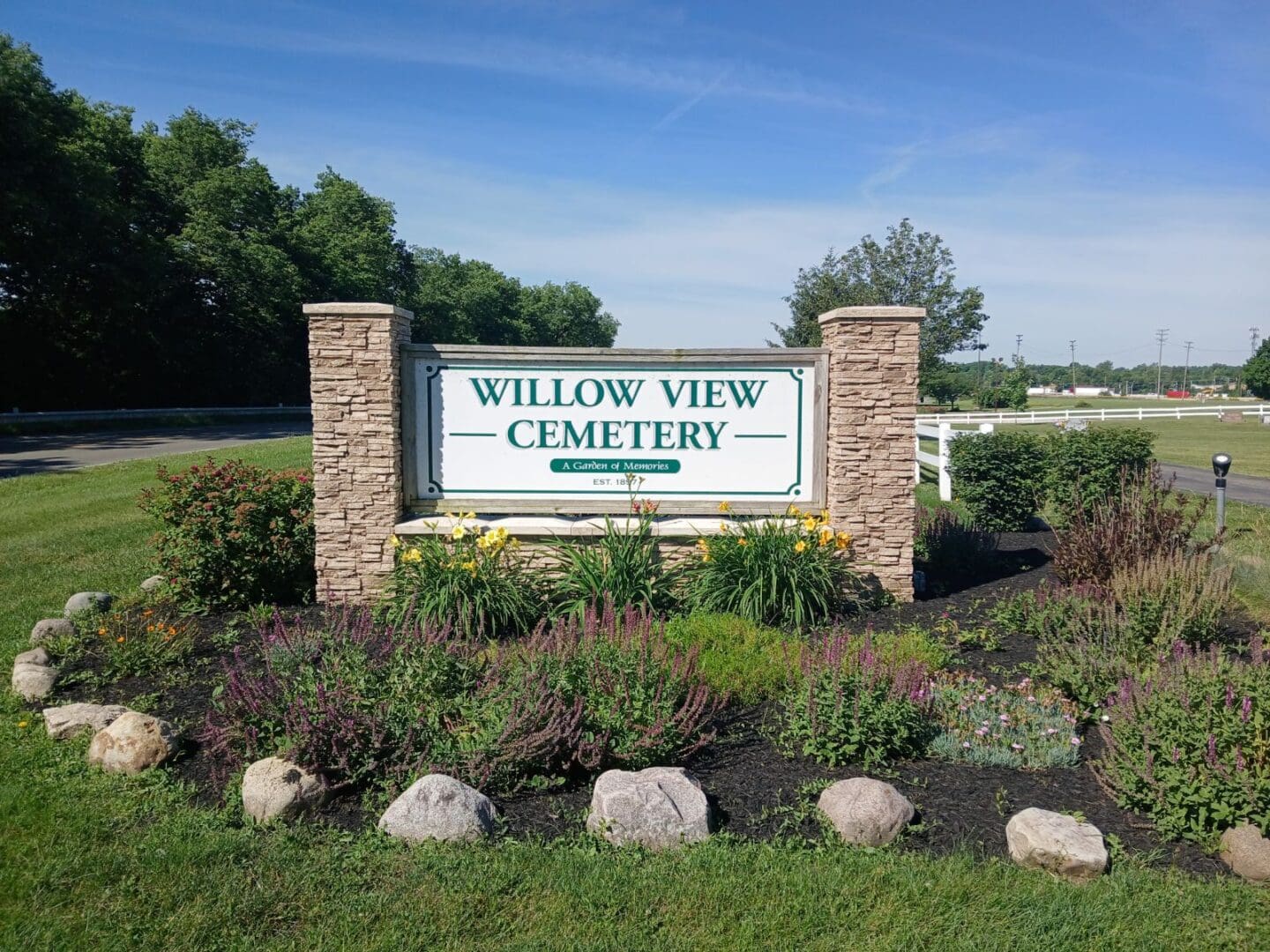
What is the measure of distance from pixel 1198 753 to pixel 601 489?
4528mm

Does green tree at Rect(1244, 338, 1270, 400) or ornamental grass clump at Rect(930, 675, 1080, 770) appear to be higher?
green tree at Rect(1244, 338, 1270, 400)

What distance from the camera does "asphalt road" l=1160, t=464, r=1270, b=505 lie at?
1619 centimetres

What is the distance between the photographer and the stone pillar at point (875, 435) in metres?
7.09

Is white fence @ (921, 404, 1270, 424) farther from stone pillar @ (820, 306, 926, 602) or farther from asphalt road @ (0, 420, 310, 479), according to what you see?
stone pillar @ (820, 306, 926, 602)

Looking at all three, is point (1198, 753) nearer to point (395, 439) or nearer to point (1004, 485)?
point (395, 439)

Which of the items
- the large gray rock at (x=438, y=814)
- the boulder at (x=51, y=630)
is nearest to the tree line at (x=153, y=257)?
the boulder at (x=51, y=630)

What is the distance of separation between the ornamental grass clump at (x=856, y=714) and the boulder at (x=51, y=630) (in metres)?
5.07

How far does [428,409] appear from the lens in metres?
7.33

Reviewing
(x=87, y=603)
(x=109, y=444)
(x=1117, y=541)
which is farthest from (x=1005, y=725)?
(x=109, y=444)

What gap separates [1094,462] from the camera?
10.8 meters

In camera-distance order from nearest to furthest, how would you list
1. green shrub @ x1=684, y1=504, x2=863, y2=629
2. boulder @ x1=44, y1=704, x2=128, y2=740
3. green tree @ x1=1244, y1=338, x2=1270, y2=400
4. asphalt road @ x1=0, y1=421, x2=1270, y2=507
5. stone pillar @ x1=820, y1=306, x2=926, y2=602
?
1. boulder @ x1=44, y1=704, x2=128, y2=740
2. green shrub @ x1=684, y1=504, x2=863, y2=629
3. stone pillar @ x1=820, y1=306, x2=926, y2=602
4. asphalt road @ x1=0, y1=421, x2=1270, y2=507
5. green tree @ x1=1244, y1=338, x2=1270, y2=400

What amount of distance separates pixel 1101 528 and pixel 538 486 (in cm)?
450

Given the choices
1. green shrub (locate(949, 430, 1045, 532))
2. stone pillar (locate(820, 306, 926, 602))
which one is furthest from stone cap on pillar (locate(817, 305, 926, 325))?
green shrub (locate(949, 430, 1045, 532))

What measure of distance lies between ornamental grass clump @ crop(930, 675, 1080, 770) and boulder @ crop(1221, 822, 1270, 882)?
86 centimetres
